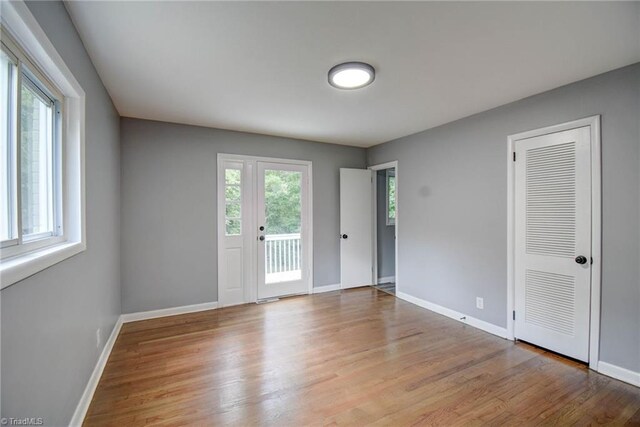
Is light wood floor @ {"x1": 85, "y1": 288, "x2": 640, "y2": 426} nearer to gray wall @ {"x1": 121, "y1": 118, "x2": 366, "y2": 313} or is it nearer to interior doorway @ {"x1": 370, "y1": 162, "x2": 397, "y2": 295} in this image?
gray wall @ {"x1": 121, "y1": 118, "x2": 366, "y2": 313}

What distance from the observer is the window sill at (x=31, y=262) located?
0.99 metres

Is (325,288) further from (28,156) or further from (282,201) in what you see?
(28,156)

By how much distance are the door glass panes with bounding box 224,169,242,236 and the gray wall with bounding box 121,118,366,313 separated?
0.18 m

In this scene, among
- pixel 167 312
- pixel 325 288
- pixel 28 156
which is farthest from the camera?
pixel 325 288

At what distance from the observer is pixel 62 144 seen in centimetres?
169

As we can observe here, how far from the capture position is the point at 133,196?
11.4ft

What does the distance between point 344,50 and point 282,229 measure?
113 inches

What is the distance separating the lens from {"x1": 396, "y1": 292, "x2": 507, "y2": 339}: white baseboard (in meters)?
3.09

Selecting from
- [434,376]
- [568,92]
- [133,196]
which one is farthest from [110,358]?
[568,92]

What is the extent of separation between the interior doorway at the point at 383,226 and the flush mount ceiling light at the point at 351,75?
2.64 metres

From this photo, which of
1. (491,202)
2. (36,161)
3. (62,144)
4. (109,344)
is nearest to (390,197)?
(491,202)

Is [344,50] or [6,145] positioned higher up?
[344,50]

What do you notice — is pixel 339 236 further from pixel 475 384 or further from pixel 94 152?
pixel 94 152

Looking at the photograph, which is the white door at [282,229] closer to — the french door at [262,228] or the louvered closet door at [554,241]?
the french door at [262,228]
